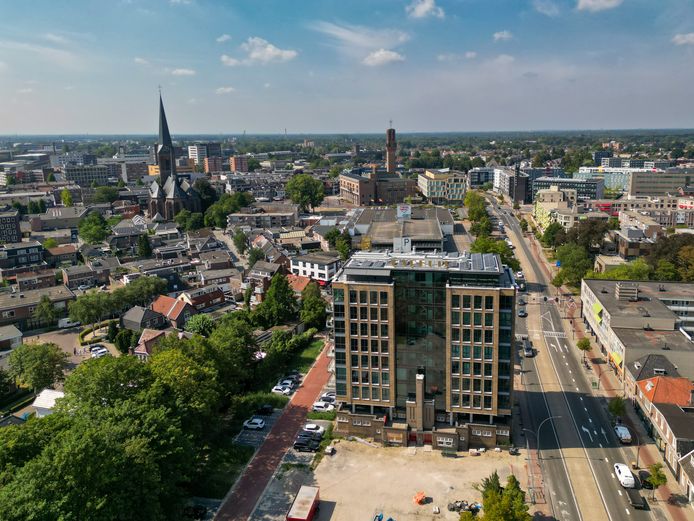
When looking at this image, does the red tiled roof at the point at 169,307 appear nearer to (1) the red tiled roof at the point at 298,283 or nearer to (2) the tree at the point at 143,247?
(1) the red tiled roof at the point at 298,283

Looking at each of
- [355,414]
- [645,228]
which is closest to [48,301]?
[355,414]

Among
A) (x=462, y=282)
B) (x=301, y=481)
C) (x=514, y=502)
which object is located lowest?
(x=301, y=481)

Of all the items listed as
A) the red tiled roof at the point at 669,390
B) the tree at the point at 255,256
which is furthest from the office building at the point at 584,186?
the red tiled roof at the point at 669,390

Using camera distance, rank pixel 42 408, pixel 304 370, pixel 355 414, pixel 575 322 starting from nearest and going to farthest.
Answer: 1. pixel 355 414
2. pixel 42 408
3. pixel 304 370
4. pixel 575 322

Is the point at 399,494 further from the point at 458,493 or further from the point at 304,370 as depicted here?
the point at 304,370

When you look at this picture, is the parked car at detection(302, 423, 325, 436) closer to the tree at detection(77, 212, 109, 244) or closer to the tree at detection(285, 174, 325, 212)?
the tree at detection(77, 212, 109, 244)
